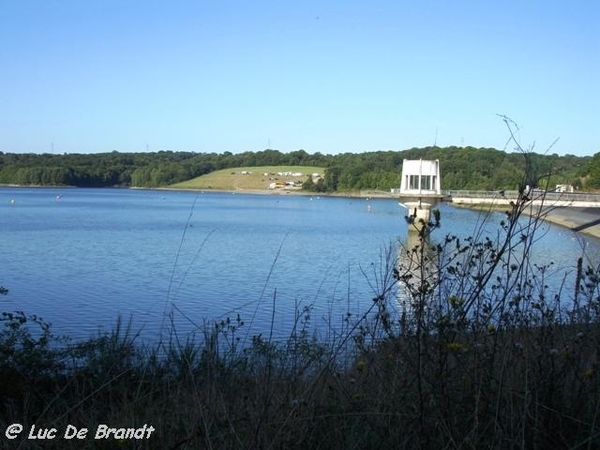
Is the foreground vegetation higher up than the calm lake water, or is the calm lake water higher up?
the foreground vegetation

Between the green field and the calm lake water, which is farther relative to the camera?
the green field

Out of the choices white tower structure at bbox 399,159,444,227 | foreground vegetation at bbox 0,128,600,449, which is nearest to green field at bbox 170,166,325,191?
white tower structure at bbox 399,159,444,227

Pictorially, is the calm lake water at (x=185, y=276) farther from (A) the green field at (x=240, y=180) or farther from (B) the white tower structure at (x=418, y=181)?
(A) the green field at (x=240, y=180)

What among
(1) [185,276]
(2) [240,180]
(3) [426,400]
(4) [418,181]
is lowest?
(2) [240,180]

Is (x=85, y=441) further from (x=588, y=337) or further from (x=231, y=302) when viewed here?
(x=231, y=302)

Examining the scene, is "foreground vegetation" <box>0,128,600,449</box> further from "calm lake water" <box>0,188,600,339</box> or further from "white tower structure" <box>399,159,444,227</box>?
"white tower structure" <box>399,159,444,227</box>

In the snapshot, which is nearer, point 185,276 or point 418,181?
point 185,276

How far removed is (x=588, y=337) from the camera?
495cm

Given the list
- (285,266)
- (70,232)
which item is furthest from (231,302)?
(70,232)

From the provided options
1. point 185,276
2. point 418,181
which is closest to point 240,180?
point 418,181

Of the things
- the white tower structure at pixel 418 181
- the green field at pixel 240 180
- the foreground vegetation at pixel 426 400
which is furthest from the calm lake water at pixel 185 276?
the green field at pixel 240 180

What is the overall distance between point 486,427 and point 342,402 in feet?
3.10

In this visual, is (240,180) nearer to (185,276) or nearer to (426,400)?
(185,276)

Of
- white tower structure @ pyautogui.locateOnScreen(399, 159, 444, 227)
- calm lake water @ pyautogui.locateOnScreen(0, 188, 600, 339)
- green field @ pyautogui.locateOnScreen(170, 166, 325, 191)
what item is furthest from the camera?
green field @ pyautogui.locateOnScreen(170, 166, 325, 191)
